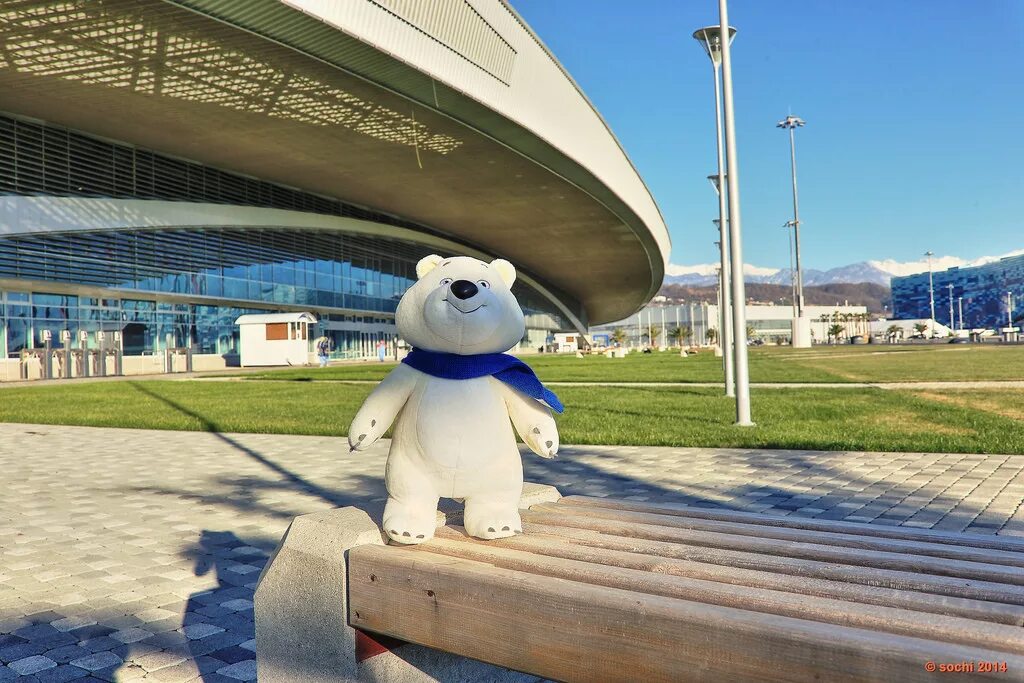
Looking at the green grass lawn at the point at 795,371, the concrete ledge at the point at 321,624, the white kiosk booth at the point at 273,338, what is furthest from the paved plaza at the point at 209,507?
the white kiosk booth at the point at 273,338

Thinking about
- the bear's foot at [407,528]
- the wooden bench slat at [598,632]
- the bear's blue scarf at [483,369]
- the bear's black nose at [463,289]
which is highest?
the bear's black nose at [463,289]

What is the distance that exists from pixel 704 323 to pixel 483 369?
155 m

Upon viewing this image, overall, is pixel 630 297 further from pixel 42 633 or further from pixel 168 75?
pixel 42 633

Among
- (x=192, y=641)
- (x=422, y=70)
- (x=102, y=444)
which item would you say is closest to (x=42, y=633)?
(x=192, y=641)

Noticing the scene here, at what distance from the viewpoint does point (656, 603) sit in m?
1.81

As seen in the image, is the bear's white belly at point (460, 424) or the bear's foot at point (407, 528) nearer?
the bear's foot at point (407, 528)

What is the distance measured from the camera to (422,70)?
792 inches

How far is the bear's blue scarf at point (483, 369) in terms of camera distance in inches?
111

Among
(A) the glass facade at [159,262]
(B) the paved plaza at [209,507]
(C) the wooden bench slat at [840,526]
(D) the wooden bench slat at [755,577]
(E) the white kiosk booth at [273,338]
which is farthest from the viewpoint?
(E) the white kiosk booth at [273,338]

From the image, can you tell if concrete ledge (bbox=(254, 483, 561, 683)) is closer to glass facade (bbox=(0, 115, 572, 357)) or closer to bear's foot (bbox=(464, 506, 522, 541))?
bear's foot (bbox=(464, 506, 522, 541))

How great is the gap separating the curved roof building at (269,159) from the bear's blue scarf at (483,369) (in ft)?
53.3

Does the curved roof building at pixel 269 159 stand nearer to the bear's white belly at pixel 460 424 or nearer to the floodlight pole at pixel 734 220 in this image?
the floodlight pole at pixel 734 220

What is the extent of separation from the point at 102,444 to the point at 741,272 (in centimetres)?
977

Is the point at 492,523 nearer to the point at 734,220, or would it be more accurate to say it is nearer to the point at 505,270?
the point at 505,270
